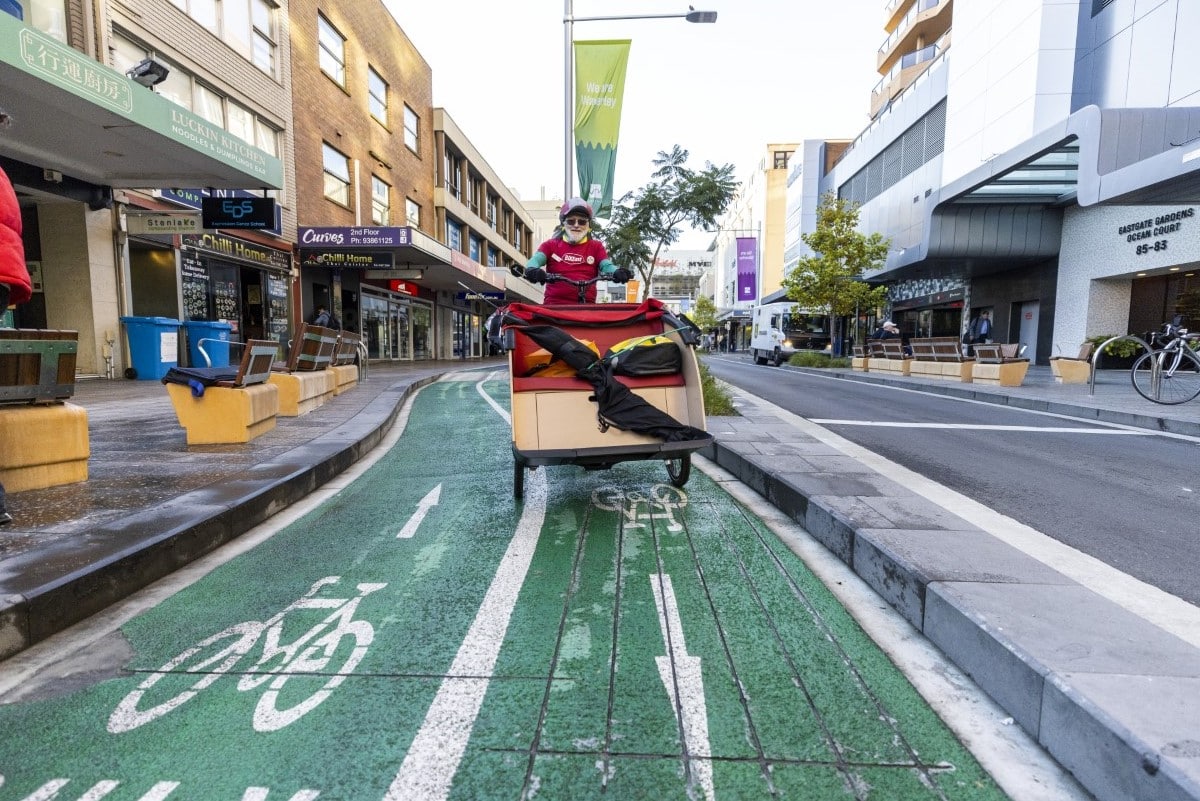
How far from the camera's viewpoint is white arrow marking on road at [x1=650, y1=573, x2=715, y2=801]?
1.81 m

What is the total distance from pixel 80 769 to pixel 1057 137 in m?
18.0

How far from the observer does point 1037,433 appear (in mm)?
7848

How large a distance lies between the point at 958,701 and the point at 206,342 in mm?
15136

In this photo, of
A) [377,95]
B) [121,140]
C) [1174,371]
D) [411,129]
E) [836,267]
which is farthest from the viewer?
[411,129]

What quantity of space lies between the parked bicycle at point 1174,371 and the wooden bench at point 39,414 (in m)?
13.2

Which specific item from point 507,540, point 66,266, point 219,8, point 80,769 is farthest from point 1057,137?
point 66,266

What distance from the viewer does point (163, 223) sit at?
479 inches

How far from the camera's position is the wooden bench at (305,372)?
25.8 feet

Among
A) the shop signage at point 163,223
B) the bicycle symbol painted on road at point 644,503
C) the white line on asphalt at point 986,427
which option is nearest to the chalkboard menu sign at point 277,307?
the shop signage at point 163,223

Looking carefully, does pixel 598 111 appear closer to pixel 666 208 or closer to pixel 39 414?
pixel 666 208

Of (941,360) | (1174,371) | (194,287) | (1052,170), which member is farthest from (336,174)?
(1174,371)

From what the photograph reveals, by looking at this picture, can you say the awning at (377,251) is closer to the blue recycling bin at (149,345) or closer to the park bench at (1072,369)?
the blue recycling bin at (149,345)

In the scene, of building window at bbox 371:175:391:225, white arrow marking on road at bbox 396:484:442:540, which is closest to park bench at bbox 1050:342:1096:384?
white arrow marking on road at bbox 396:484:442:540

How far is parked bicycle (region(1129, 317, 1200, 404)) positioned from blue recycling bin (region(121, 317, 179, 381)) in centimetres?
1746
